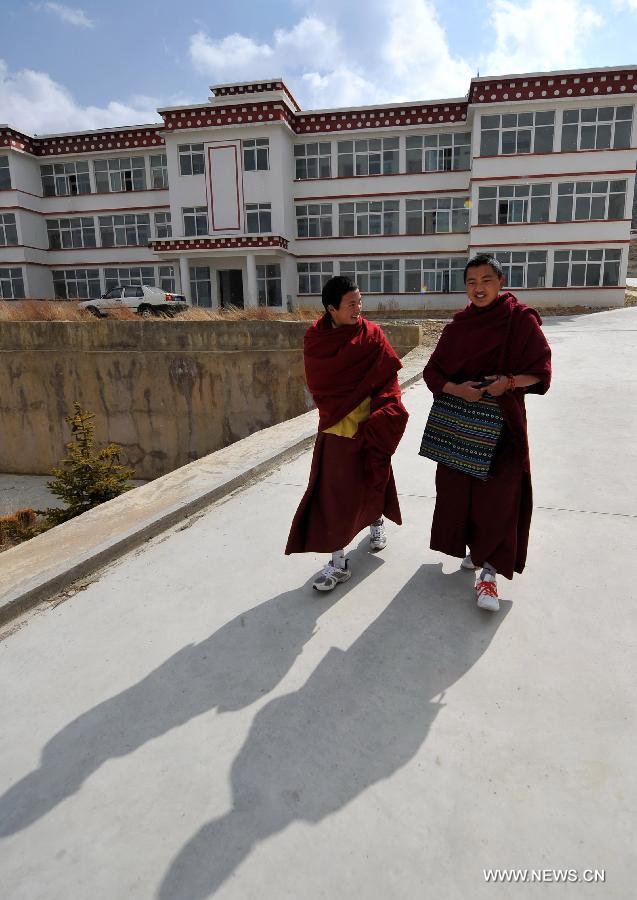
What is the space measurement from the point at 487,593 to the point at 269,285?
26988 millimetres

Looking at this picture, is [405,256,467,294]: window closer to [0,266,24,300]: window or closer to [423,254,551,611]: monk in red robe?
[0,266,24,300]: window

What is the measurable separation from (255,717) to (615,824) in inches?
46.4

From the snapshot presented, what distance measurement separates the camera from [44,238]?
3172cm

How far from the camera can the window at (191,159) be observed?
88.0 ft

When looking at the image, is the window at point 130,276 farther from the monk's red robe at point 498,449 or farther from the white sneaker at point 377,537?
the monk's red robe at point 498,449

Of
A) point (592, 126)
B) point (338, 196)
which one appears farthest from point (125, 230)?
point (592, 126)

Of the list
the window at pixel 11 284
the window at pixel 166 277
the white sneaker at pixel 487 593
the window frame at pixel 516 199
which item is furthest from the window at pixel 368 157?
the white sneaker at pixel 487 593

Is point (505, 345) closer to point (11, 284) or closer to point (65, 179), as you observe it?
point (11, 284)

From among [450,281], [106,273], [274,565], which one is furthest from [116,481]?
[106,273]

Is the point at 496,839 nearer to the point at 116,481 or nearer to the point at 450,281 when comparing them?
the point at 116,481

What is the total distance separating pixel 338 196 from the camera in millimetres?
27391

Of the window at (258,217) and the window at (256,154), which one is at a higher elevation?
the window at (256,154)

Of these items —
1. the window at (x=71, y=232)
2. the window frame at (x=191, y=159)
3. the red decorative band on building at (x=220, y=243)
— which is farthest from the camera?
the window at (x=71, y=232)

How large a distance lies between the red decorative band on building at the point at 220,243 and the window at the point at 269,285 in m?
1.40
